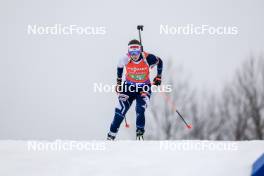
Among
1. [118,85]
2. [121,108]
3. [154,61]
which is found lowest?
[121,108]

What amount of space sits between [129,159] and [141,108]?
8.37 ft

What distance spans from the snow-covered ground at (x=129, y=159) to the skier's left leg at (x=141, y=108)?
1.31 m

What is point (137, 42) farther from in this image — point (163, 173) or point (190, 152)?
point (163, 173)

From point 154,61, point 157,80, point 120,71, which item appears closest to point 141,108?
point 157,80

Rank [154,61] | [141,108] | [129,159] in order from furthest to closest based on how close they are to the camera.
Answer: [154,61] → [141,108] → [129,159]

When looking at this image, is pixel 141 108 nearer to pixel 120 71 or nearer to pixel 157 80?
pixel 157 80

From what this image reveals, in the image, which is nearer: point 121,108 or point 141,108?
point 141,108

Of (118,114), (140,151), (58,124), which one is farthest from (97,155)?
(58,124)

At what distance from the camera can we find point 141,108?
898 cm

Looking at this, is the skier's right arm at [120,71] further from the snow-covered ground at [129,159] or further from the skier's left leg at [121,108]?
the snow-covered ground at [129,159]

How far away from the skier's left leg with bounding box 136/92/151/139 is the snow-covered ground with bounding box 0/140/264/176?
1308mm

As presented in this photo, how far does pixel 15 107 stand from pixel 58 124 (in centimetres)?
266

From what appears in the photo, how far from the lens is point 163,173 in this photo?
5840 mm

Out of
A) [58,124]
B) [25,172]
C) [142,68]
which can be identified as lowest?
[58,124]
